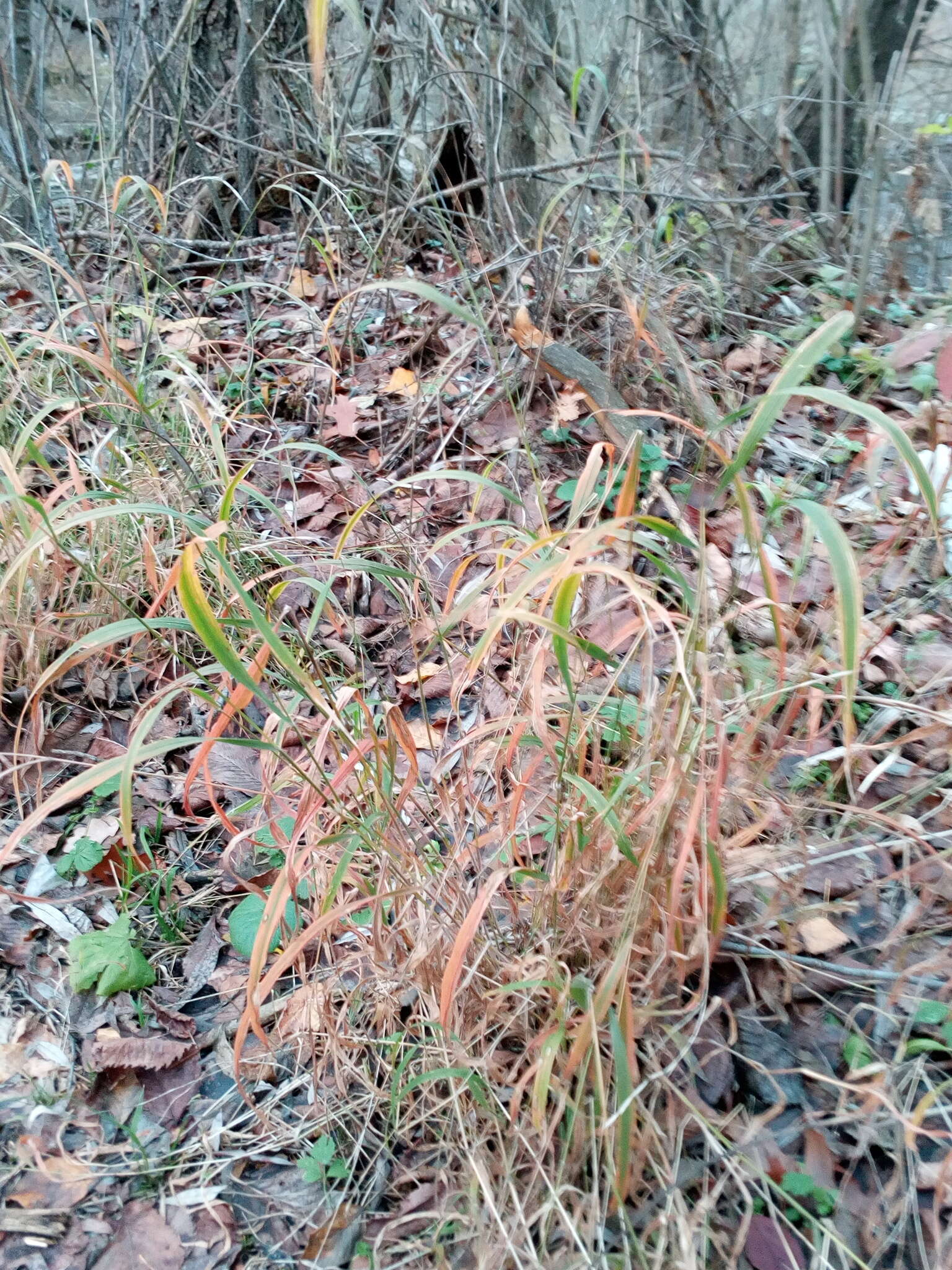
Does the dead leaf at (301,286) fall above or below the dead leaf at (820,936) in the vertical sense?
above

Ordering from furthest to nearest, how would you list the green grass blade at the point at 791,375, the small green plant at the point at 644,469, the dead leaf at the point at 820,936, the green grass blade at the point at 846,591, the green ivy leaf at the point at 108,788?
the small green plant at the point at 644,469 → the green ivy leaf at the point at 108,788 → the dead leaf at the point at 820,936 → the green grass blade at the point at 791,375 → the green grass blade at the point at 846,591

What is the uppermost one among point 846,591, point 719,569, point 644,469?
point 846,591

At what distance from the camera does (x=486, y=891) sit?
3.73 feet

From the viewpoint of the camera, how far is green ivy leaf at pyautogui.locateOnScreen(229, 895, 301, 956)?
1521 millimetres

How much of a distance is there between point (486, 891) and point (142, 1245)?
2.45 ft

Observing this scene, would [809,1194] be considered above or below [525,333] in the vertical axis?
below

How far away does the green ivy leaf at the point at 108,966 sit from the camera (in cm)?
151

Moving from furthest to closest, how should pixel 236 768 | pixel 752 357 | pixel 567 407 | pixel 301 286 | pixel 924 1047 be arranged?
1. pixel 301 286
2. pixel 752 357
3. pixel 567 407
4. pixel 236 768
5. pixel 924 1047

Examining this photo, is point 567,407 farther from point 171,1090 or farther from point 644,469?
point 171,1090

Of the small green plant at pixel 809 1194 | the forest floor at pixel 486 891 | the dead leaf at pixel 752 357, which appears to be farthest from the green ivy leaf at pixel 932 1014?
the dead leaf at pixel 752 357

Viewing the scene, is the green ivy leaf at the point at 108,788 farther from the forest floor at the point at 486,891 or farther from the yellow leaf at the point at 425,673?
the yellow leaf at the point at 425,673

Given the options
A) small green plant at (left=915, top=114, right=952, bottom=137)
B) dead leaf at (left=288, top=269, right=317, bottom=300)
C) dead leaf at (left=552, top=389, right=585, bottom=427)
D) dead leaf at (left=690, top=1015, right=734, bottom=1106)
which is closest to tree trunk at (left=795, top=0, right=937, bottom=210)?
small green plant at (left=915, top=114, right=952, bottom=137)

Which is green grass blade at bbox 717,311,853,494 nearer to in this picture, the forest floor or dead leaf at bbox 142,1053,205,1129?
the forest floor

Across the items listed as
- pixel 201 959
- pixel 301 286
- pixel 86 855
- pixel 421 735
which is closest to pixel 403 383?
pixel 301 286
